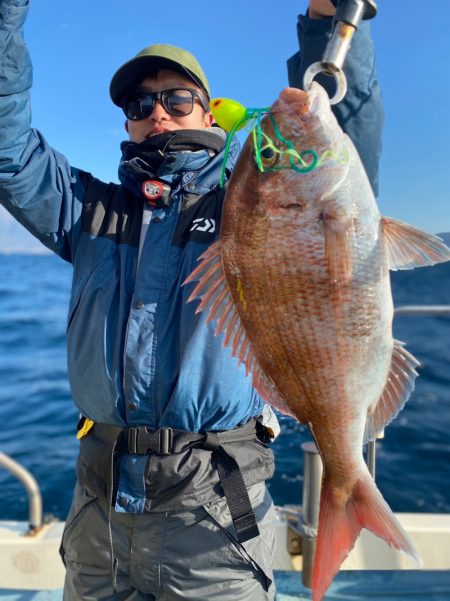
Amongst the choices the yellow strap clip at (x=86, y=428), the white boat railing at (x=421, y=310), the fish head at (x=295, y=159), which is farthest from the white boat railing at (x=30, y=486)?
the white boat railing at (x=421, y=310)

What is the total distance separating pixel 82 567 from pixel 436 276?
132ft

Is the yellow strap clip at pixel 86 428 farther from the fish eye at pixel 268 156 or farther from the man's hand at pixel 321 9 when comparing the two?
the man's hand at pixel 321 9

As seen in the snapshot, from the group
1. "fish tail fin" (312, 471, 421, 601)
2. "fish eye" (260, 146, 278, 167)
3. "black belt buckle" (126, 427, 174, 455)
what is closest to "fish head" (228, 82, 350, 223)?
"fish eye" (260, 146, 278, 167)

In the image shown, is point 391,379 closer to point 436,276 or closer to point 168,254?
point 168,254

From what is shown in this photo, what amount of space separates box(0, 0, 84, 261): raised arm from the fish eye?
1214 millimetres

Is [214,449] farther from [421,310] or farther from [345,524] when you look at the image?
[421,310]

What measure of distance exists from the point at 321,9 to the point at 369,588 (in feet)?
13.8

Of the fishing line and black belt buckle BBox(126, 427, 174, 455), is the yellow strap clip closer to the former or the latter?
black belt buckle BBox(126, 427, 174, 455)

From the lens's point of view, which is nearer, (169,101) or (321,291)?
(321,291)

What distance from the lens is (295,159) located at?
5.66 ft

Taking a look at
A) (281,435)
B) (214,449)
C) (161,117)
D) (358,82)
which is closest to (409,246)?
(358,82)

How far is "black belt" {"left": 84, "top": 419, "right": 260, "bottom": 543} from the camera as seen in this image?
2225 mm

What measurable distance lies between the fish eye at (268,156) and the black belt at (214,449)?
4.15 ft

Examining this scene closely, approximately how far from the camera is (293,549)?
378 cm
